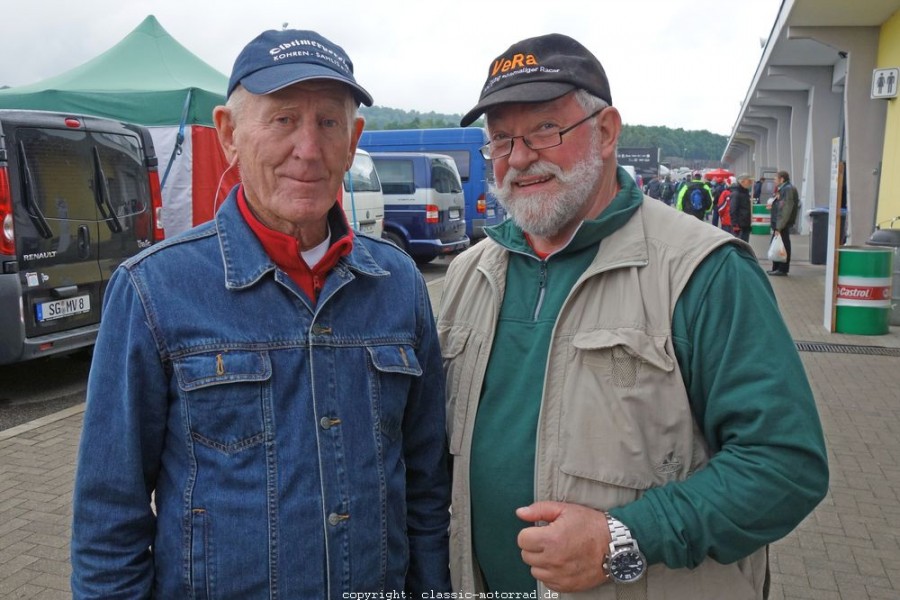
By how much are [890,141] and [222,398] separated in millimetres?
13419

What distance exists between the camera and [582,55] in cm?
198

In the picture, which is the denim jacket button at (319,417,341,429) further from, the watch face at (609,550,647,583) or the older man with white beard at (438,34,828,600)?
the watch face at (609,550,647,583)

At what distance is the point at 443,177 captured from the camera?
1513 cm

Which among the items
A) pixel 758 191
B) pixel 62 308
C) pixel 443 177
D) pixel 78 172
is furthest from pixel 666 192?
pixel 62 308

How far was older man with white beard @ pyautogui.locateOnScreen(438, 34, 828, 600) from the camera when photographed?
1629 mm

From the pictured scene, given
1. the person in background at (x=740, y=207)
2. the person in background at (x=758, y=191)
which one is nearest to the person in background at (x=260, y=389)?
the person in background at (x=740, y=207)

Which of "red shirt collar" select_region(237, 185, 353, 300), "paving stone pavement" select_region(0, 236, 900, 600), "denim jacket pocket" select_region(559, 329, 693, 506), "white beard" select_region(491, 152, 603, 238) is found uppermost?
"white beard" select_region(491, 152, 603, 238)

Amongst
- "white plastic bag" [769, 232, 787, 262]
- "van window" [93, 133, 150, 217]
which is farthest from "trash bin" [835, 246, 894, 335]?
"van window" [93, 133, 150, 217]

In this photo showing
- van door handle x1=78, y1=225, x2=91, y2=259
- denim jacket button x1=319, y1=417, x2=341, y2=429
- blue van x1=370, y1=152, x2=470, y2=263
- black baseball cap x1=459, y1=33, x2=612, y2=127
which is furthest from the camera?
blue van x1=370, y1=152, x2=470, y2=263

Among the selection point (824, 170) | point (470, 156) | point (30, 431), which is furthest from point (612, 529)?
point (824, 170)

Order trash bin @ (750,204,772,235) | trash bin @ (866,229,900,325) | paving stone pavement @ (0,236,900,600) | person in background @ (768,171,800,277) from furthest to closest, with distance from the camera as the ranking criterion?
trash bin @ (750,204,772,235), person in background @ (768,171,800,277), trash bin @ (866,229,900,325), paving stone pavement @ (0,236,900,600)

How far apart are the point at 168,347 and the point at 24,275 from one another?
5233 mm

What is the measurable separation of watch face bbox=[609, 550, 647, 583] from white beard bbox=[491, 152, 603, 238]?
806mm

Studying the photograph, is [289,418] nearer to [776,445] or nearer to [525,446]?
[525,446]
